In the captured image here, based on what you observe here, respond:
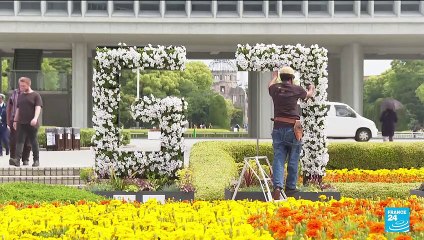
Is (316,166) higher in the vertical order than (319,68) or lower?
lower

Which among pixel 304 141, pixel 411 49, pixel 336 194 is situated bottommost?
pixel 336 194

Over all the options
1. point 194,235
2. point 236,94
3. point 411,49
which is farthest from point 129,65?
point 236,94

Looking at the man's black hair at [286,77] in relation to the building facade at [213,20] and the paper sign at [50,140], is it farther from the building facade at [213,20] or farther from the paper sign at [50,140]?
the building facade at [213,20]

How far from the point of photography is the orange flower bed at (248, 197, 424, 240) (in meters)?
4.67

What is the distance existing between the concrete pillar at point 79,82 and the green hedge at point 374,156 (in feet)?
83.9

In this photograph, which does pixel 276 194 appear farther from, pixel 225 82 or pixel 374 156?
pixel 225 82

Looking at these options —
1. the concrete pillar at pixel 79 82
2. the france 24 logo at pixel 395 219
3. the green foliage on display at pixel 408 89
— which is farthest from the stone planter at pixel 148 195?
the green foliage on display at pixel 408 89

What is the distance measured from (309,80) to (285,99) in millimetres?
1809

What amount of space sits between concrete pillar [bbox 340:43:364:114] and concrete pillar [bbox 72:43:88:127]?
14480 millimetres

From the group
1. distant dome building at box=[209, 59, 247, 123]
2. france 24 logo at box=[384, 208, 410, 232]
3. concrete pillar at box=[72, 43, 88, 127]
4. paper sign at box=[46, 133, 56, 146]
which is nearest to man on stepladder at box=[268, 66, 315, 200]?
france 24 logo at box=[384, 208, 410, 232]

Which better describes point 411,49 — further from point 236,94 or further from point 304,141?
point 236,94

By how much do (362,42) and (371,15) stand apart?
3.38 metres

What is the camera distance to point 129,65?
39.3ft

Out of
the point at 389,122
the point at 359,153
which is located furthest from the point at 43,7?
the point at 359,153
